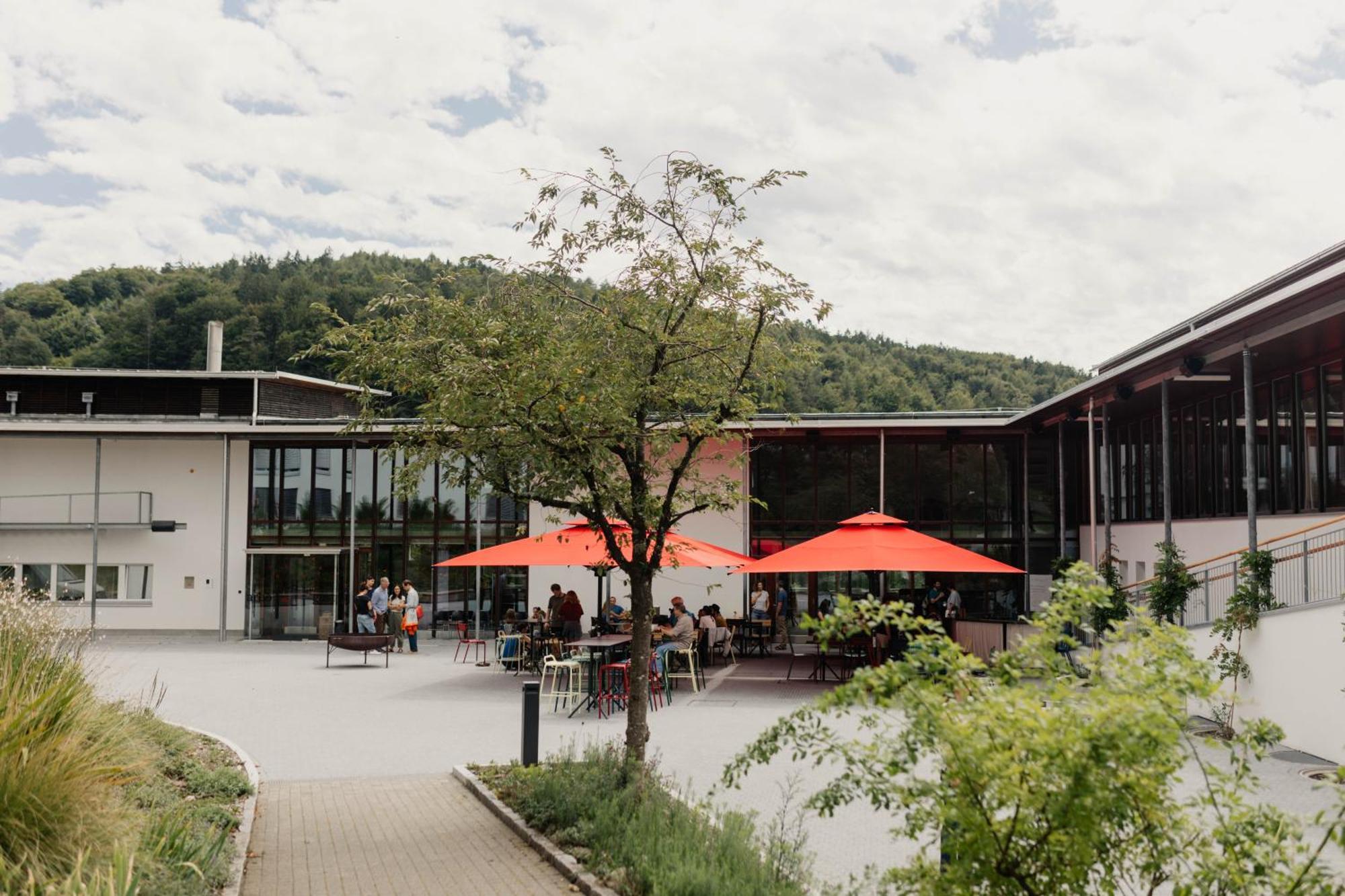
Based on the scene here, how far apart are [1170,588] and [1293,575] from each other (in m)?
2.16

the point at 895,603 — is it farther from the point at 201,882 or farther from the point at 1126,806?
the point at 201,882

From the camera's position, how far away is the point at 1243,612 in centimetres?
1303

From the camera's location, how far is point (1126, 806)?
3.61 m

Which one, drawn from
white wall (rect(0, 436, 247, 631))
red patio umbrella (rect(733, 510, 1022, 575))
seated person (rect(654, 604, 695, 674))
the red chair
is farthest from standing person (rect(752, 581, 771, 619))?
white wall (rect(0, 436, 247, 631))

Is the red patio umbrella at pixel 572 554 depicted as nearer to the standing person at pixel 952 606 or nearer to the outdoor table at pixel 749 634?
the outdoor table at pixel 749 634

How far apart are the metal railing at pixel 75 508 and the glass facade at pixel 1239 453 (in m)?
23.2

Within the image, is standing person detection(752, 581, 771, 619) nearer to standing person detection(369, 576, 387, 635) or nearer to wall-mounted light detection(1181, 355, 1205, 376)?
standing person detection(369, 576, 387, 635)

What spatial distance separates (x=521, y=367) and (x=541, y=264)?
3.93 feet

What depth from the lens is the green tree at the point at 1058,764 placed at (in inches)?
138

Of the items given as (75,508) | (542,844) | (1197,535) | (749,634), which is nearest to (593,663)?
(542,844)

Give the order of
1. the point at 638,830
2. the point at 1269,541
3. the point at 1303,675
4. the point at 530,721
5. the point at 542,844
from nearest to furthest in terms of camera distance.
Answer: the point at 638,830, the point at 542,844, the point at 530,721, the point at 1303,675, the point at 1269,541

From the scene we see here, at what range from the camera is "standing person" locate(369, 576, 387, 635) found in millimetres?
24594

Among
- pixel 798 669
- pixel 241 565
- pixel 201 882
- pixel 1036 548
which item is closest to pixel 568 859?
pixel 201 882

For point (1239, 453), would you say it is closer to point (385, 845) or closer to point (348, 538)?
point (385, 845)
